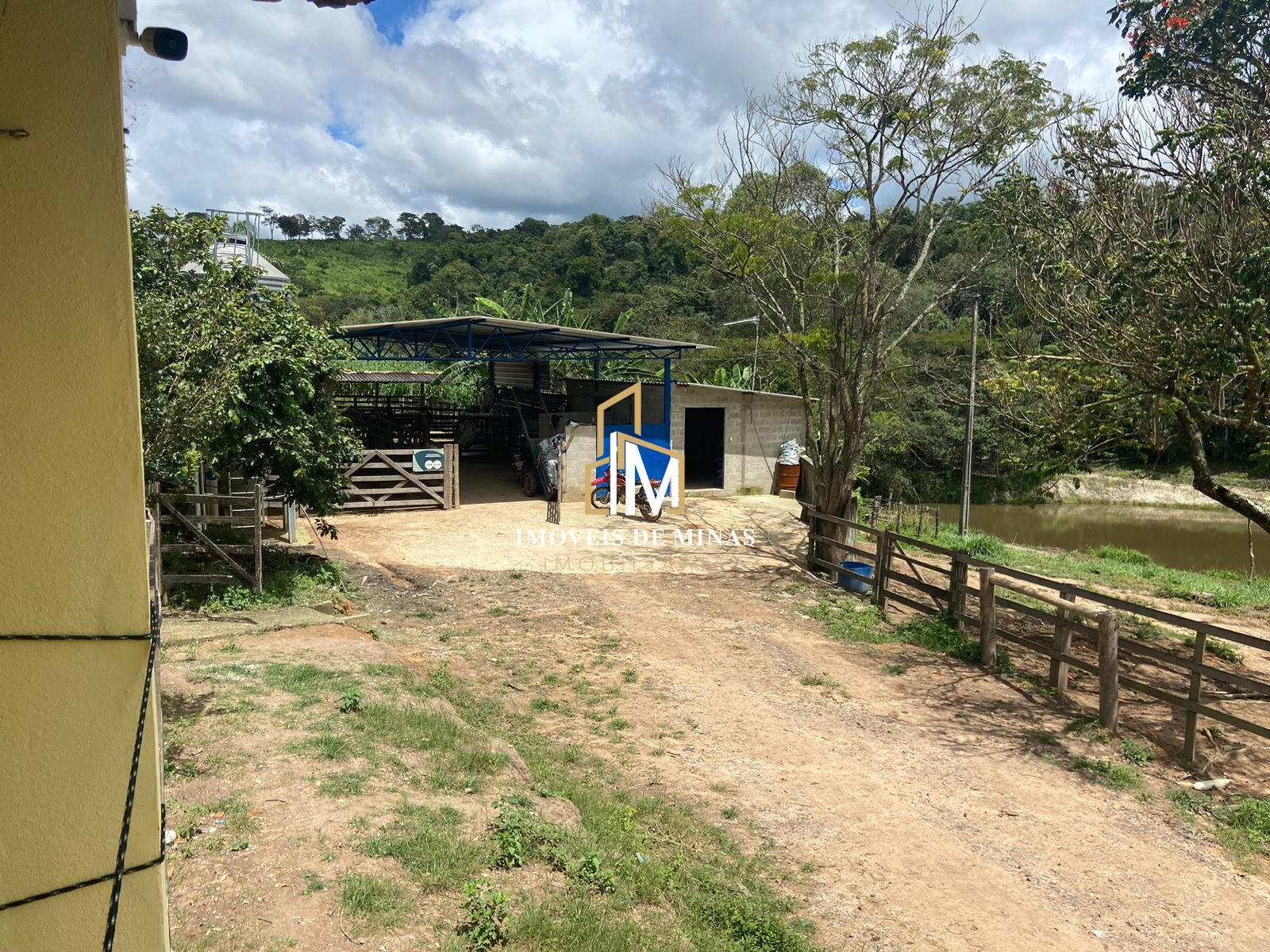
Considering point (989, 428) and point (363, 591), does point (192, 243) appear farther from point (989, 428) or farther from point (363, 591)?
point (989, 428)

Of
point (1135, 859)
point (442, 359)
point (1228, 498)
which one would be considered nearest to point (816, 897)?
point (1135, 859)

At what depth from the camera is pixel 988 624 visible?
889cm

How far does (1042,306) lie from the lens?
9461 mm

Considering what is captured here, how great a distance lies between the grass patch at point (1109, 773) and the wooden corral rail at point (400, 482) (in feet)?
44.3

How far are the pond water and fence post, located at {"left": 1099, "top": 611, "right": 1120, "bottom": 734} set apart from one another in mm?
19050

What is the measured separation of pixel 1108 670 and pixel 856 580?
5224 millimetres

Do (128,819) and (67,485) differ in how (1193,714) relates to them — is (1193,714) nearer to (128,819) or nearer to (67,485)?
(128,819)

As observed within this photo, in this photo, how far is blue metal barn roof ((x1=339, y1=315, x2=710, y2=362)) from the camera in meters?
17.5

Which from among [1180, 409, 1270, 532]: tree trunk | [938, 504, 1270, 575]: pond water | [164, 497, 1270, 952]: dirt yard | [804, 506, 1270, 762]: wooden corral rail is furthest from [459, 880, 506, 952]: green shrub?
[938, 504, 1270, 575]: pond water

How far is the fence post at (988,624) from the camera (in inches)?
348

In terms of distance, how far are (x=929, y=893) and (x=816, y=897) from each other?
659mm

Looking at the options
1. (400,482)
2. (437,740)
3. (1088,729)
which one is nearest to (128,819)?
(437,740)

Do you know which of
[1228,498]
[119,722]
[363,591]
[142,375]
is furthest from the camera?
[363,591]

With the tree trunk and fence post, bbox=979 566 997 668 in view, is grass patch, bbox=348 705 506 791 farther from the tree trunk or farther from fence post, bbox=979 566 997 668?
the tree trunk
